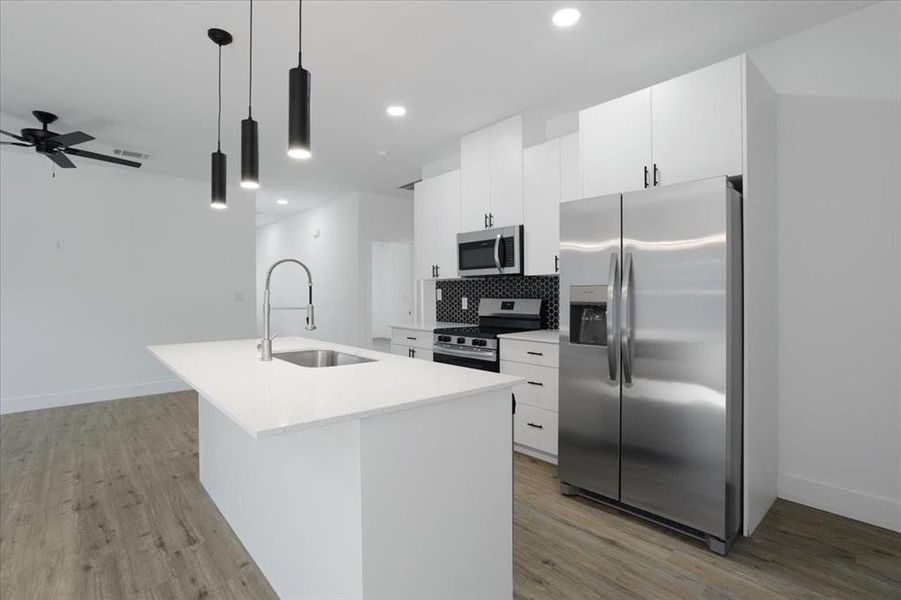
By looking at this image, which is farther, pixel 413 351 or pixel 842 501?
pixel 413 351

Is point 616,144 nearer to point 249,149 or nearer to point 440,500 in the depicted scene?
point 249,149

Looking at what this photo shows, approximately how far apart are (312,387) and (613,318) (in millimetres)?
1585

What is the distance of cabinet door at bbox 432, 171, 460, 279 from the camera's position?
4.33 m

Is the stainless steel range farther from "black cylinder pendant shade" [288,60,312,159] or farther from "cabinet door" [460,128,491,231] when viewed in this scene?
"black cylinder pendant shade" [288,60,312,159]

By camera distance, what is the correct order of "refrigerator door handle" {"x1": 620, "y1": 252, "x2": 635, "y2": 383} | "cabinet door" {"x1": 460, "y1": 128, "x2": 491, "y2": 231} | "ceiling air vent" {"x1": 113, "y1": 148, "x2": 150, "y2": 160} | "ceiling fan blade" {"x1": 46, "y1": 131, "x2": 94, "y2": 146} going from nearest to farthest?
"refrigerator door handle" {"x1": 620, "y1": 252, "x2": 635, "y2": 383}, "ceiling fan blade" {"x1": 46, "y1": 131, "x2": 94, "y2": 146}, "cabinet door" {"x1": 460, "y1": 128, "x2": 491, "y2": 231}, "ceiling air vent" {"x1": 113, "y1": 148, "x2": 150, "y2": 160}

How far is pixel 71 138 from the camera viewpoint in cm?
332

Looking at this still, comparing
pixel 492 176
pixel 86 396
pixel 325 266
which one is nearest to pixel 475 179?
pixel 492 176

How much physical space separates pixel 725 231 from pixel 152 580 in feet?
9.78

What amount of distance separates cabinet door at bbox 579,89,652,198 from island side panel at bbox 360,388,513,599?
160cm

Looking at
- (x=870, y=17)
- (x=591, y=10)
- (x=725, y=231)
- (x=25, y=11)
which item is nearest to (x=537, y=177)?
(x=591, y=10)

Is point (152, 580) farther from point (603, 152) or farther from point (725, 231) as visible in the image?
point (603, 152)

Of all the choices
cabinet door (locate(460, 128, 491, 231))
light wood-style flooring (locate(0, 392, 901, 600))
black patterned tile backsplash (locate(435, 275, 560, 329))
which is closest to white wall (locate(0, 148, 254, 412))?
light wood-style flooring (locate(0, 392, 901, 600))

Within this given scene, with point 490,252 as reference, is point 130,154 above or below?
above

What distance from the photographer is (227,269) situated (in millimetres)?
6047
